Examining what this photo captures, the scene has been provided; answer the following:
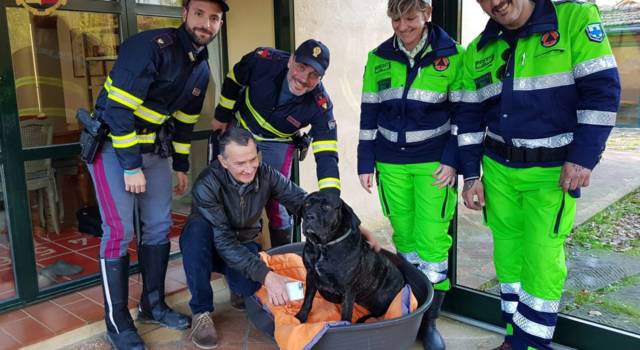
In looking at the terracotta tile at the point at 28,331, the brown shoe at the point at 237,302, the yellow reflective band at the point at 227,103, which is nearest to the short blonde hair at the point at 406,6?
the yellow reflective band at the point at 227,103

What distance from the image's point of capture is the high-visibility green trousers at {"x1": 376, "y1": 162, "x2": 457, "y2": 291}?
9.04ft

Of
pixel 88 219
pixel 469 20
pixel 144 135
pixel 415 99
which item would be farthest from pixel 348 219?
pixel 88 219

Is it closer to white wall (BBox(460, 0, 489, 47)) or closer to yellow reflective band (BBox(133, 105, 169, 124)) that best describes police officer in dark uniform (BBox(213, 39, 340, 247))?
yellow reflective band (BBox(133, 105, 169, 124))

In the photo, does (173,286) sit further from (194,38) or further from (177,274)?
(194,38)

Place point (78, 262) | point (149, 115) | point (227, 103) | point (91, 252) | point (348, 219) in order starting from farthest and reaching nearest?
point (91, 252) → point (78, 262) → point (227, 103) → point (149, 115) → point (348, 219)

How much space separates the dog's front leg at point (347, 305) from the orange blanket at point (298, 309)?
0.14 ft

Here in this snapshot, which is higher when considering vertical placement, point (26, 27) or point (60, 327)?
point (26, 27)

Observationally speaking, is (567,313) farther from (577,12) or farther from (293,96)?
(293,96)

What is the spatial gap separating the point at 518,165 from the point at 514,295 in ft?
2.27

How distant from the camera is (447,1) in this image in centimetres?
300

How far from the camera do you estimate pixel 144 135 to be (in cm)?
276

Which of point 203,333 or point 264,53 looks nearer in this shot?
point 203,333

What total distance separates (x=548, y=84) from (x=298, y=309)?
1563 mm

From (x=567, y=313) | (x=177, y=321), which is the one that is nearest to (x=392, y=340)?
(x=567, y=313)
